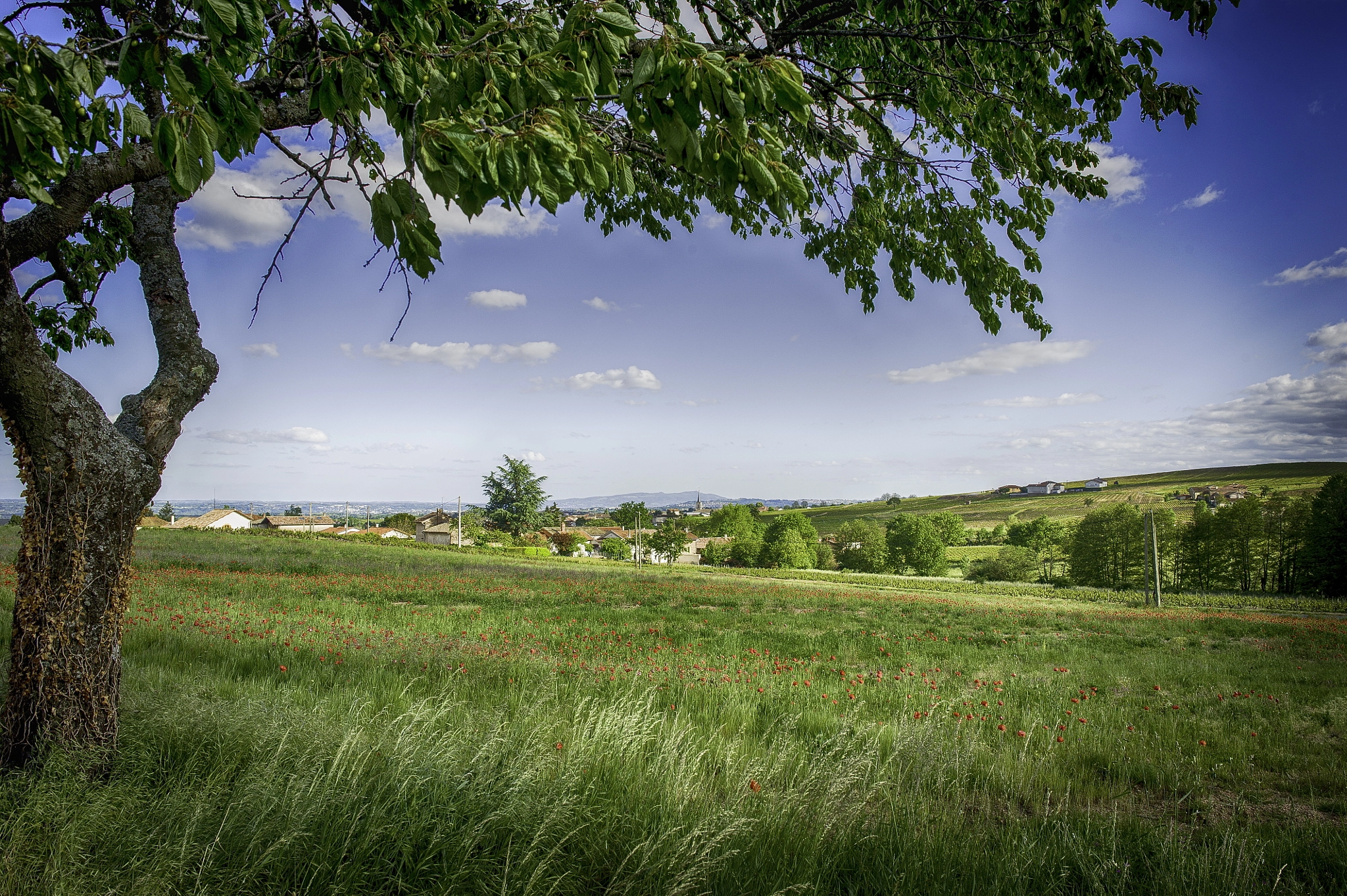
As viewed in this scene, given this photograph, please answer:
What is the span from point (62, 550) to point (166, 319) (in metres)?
1.70

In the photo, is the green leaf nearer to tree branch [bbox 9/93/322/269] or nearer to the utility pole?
tree branch [bbox 9/93/322/269]

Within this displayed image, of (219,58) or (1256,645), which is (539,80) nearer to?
(219,58)

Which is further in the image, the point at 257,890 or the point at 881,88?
the point at 881,88

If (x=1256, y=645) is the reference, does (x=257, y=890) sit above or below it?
above

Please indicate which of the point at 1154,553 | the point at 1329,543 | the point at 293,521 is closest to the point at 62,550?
the point at 1154,553

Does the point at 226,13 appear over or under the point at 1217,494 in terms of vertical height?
over

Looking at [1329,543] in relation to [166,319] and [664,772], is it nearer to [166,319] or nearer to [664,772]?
[664,772]

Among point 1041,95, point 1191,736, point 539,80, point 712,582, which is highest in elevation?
point 1041,95

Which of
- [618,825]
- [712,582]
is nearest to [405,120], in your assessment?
[618,825]

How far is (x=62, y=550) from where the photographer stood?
350cm

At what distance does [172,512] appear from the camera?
82.6 m

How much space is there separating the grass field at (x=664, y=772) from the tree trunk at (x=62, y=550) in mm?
426

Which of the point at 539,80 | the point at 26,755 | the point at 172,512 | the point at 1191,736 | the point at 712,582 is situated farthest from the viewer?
the point at 172,512

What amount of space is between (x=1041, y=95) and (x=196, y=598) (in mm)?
15231
